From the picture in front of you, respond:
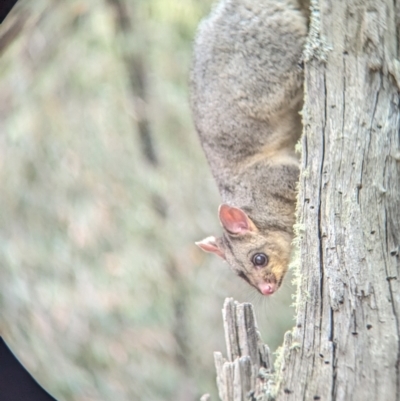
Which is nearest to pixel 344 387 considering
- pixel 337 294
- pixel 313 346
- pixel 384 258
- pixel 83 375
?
pixel 313 346

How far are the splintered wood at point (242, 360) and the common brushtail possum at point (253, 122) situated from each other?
31 centimetres

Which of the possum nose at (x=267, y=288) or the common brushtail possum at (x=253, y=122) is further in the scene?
the possum nose at (x=267, y=288)

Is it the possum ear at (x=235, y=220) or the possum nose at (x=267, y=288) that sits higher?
the possum ear at (x=235, y=220)

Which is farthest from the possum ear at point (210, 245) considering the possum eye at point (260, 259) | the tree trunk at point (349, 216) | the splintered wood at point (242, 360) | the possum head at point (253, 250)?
the tree trunk at point (349, 216)

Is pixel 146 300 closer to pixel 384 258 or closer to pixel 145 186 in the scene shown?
pixel 145 186

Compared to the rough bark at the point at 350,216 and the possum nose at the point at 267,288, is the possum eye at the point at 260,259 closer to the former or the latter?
the possum nose at the point at 267,288

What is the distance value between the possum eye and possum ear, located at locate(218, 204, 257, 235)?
4.4 inches

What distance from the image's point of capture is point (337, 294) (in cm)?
175

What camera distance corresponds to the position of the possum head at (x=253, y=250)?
7.58ft

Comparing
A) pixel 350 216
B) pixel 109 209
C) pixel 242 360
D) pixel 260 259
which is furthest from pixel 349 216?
pixel 109 209

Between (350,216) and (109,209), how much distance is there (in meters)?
0.93

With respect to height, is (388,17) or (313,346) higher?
(388,17)

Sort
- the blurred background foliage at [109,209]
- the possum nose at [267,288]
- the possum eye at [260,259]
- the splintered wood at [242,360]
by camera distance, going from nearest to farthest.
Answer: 1. the splintered wood at [242,360]
2. the blurred background foliage at [109,209]
3. the possum nose at [267,288]
4. the possum eye at [260,259]

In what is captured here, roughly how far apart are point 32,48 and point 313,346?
1530 millimetres
